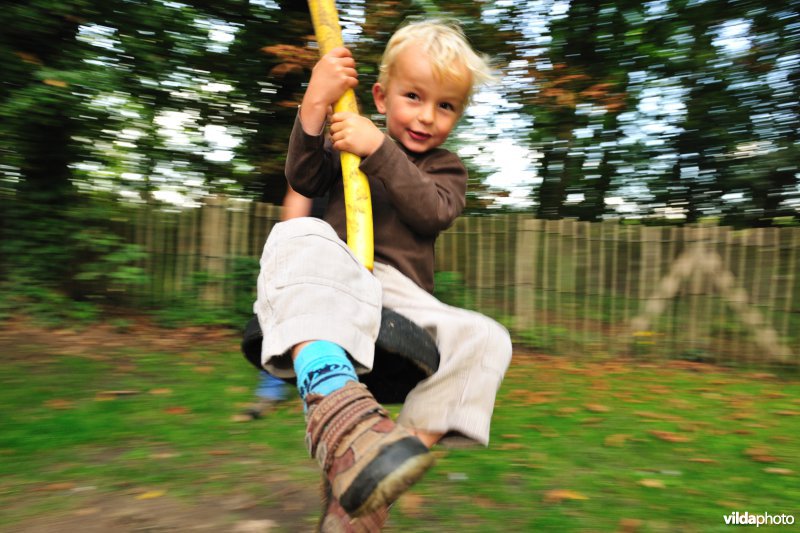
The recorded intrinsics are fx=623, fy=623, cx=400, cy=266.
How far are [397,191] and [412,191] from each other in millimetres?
42

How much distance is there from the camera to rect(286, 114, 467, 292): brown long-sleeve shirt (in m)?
1.70

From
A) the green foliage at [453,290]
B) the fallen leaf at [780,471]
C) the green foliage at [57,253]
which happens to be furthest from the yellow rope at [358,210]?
the green foliage at [57,253]

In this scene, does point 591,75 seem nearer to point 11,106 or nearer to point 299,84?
point 299,84

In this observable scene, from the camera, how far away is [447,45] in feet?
6.25

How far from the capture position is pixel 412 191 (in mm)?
1712

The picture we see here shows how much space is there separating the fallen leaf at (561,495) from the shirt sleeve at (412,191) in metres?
1.57

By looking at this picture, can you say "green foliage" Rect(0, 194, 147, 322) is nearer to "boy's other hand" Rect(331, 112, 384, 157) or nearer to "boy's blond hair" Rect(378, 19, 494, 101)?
"boy's blond hair" Rect(378, 19, 494, 101)

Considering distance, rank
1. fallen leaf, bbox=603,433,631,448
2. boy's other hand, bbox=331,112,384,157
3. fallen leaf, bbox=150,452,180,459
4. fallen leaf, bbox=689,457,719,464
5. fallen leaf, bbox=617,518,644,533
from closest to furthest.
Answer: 1. boy's other hand, bbox=331,112,384,157
2. fallen leaf, bbox=617,518,644,533
3. fallen leaf, bbox=150,452,180,459
4. fallen leaf, bbox=689,457,719,464
5. fallen leaf, bbox=603,433,631,448

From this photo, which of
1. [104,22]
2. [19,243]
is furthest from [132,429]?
[104,22]

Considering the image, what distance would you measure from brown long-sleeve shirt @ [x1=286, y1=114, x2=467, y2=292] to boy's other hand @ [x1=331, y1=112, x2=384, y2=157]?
2cm

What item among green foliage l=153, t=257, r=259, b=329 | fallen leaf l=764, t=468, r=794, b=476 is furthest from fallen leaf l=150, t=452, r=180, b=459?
green foliage l=153, t=257, r=259, b=329

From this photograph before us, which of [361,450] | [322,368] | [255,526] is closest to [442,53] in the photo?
[322,368]

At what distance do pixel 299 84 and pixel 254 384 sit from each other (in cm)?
365

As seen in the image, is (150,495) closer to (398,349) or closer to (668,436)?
(398,349)
